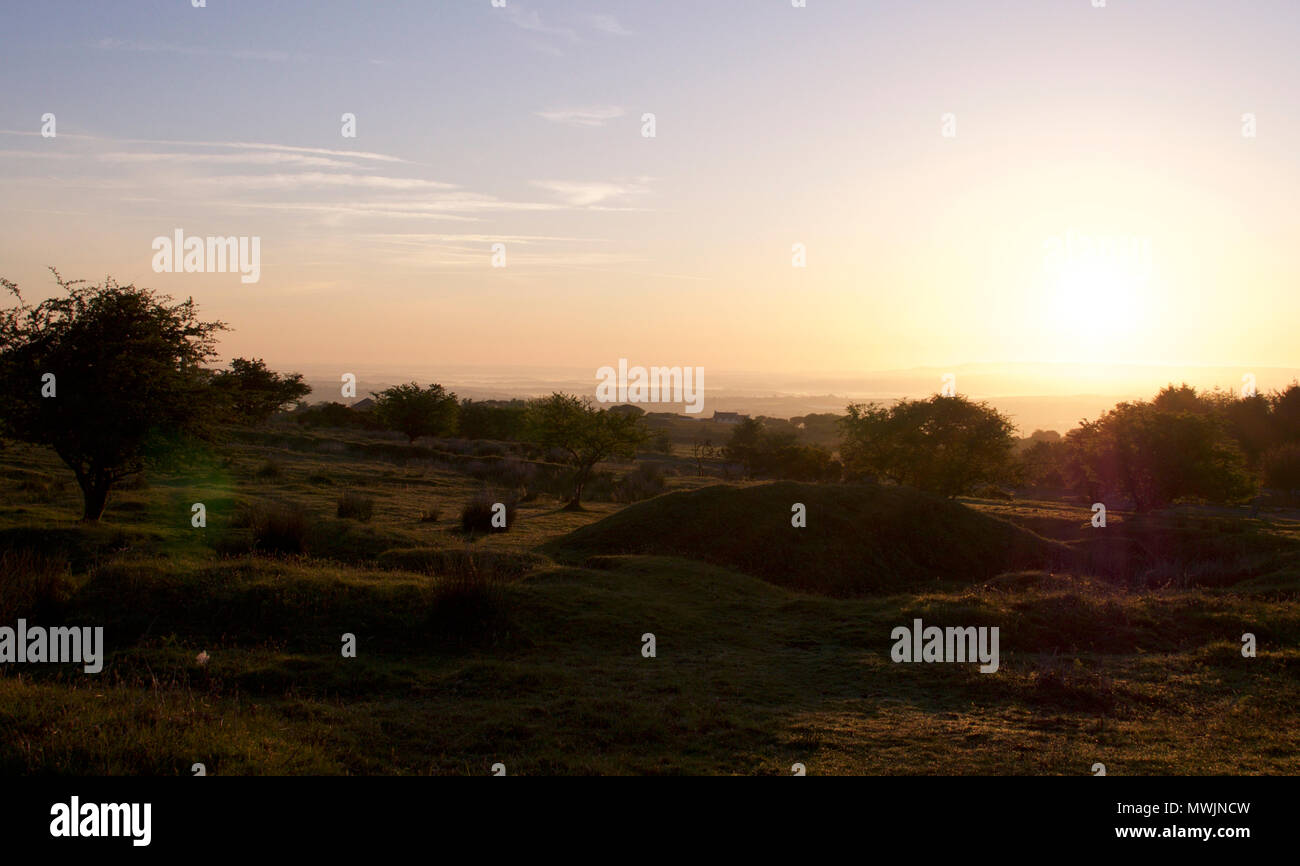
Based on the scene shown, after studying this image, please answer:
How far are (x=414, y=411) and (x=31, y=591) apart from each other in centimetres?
5012

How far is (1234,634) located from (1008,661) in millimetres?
4413

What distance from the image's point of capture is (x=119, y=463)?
19828mm

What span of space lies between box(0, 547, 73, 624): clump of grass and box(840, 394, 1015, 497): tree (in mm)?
33631

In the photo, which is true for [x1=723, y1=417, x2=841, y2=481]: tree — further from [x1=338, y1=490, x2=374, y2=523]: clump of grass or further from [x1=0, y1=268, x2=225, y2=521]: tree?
[x1=0, y1=268, x2=225, y2=521]: tree

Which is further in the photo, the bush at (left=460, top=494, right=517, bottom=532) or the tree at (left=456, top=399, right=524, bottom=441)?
the tree at (left=456, top=399, right=524, bottom=441)

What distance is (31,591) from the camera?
1192cm

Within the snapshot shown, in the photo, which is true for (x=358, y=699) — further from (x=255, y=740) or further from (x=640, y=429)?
(x=640, y=429)

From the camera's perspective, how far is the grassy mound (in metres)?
21.8

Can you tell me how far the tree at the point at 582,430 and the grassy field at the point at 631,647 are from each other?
12.3 meters

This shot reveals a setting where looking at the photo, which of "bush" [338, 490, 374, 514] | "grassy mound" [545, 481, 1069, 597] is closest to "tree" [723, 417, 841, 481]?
"grassy mound" [545, 481, 1069, 597]

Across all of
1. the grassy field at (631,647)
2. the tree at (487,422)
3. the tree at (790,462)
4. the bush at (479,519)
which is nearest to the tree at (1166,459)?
the grassy field at (631,647)

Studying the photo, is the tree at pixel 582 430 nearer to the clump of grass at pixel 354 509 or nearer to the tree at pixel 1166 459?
the clump of grass at pixel 354 509
